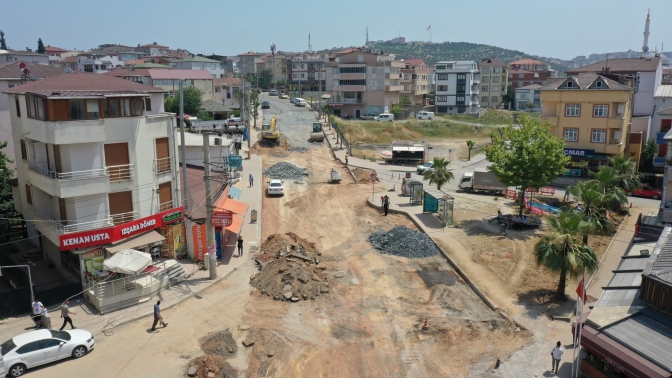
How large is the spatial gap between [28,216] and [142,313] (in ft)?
39.2

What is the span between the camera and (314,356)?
72.2 ft

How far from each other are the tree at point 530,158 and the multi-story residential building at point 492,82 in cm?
9884

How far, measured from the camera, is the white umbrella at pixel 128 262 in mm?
25422

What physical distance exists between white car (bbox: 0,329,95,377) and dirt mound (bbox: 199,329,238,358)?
471cm

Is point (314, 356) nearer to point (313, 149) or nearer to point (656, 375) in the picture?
point (656, 375)

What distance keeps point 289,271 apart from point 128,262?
27.0 ft

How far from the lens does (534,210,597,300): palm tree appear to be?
25.2 metres

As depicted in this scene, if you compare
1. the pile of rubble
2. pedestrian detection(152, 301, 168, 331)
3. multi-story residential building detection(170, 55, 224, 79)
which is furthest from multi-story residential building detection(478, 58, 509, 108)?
pedestrian detection(152, 301, 168, 331)

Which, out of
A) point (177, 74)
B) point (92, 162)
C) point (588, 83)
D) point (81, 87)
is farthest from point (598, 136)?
point (177, 74)

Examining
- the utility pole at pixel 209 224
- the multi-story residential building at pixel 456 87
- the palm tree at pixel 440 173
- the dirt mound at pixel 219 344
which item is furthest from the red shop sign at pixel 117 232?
the multi-story residential building at pixel 456 87

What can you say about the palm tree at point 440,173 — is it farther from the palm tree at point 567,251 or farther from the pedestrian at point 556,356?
the pedestrian at point 556,356


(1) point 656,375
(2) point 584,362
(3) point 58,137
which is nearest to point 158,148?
(3) point 58,137

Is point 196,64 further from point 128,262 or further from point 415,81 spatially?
point 128,262

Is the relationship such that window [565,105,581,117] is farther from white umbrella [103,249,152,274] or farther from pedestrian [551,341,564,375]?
white umbrella [103,249,152,274]
